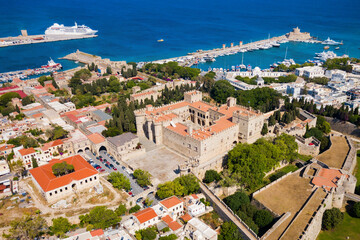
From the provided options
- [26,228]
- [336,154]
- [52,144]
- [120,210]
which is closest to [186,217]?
[120,210]

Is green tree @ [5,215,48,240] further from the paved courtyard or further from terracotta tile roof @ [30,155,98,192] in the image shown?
the paved courtyard

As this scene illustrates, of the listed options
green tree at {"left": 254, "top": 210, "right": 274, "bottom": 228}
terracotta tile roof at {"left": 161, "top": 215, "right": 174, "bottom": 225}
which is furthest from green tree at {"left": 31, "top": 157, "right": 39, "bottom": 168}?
green tree at {"left": 254, "top": 210, "right": 274, "bottom": 228}

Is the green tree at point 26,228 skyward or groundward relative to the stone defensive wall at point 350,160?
skyward

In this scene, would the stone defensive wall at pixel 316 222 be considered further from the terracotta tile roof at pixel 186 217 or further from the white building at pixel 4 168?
the white building at pixel 4 168

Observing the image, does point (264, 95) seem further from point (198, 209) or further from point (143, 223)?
point (143, 223)

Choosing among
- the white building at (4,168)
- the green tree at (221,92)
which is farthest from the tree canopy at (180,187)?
the green tree at (221,92)
